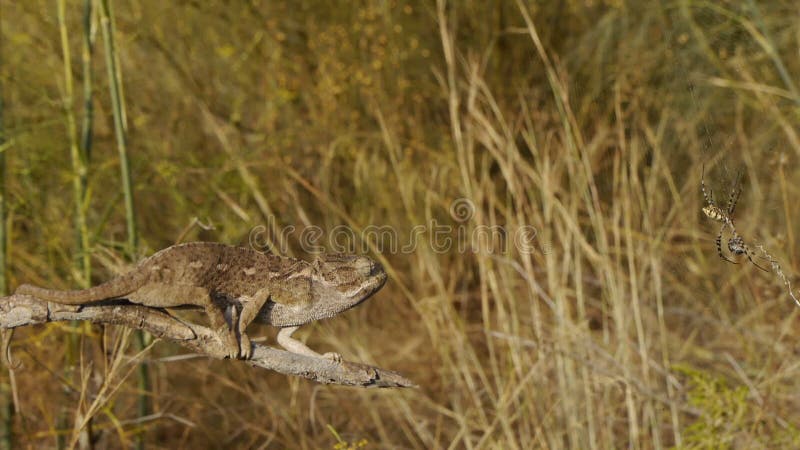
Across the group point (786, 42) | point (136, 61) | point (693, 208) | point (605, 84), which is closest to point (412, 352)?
point (693, 208)

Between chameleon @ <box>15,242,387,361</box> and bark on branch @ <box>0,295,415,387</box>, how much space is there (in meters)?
0.01

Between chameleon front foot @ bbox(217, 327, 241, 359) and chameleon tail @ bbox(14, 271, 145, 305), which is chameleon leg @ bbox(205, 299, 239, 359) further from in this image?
chameleon tail @ bbox(14, 271, 145, 305)

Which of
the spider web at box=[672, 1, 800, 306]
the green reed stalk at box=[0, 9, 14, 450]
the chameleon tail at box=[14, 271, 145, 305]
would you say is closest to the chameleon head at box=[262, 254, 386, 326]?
the chameleon tail at box=[14, 271, 145, 305]

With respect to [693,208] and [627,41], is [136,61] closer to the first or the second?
[627,41]

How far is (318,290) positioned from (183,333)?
0.66 feet

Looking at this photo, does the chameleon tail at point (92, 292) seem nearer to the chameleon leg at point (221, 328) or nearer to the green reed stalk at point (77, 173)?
the chameleon leg at point (221, 328)

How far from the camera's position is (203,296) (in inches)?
45.2

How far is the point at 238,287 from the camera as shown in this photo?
118 cm

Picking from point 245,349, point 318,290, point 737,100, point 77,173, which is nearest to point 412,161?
point 737,100

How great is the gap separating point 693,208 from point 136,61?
3.02 metres

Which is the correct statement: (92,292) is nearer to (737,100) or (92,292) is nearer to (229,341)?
(229,341)

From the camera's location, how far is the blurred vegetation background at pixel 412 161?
11.6ft

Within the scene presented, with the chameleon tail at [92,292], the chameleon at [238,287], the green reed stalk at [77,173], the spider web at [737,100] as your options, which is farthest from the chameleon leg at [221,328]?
the spider web at [737,100]

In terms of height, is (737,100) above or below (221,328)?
below
